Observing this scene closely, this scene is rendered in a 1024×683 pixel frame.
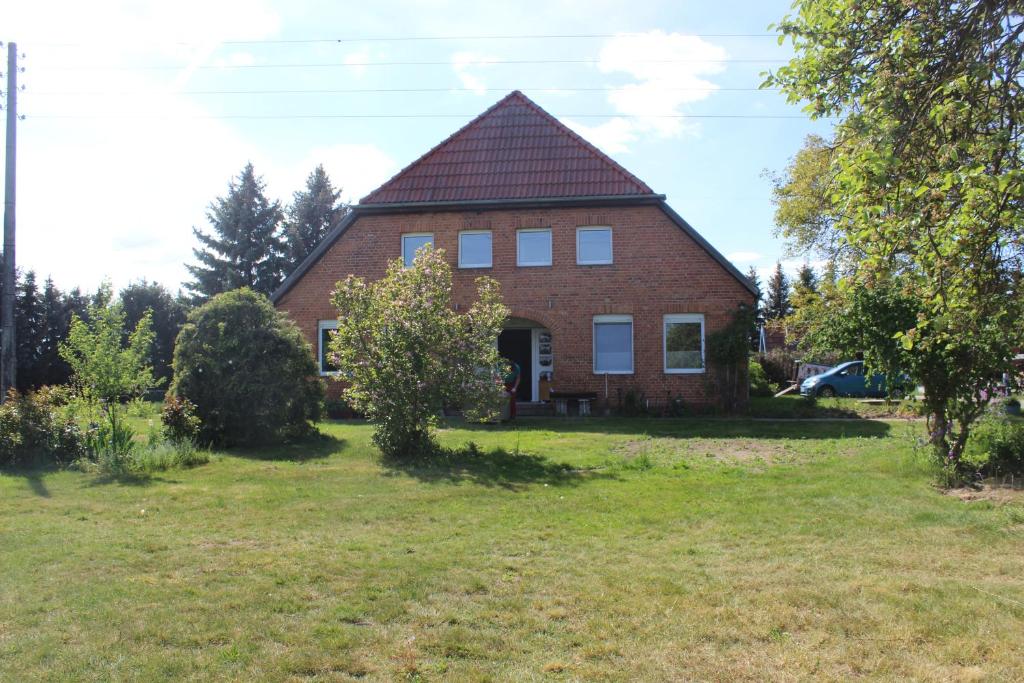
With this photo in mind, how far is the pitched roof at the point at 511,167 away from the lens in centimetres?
2116

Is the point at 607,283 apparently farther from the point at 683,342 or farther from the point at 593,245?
the point at 683,342

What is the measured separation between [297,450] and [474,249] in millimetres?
10129

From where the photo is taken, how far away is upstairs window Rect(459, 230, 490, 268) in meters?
21.5

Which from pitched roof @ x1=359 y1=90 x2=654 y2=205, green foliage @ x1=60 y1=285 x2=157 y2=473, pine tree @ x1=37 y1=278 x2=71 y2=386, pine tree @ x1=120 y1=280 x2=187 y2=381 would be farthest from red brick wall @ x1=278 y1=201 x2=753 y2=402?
pine tree @ x1=120 y1=280 x2=187 y2=381

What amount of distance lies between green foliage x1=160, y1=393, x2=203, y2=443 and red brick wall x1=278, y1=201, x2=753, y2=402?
917 cm

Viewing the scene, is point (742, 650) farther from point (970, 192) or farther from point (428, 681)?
point (970, 192)

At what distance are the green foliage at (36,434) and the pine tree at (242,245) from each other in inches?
1304

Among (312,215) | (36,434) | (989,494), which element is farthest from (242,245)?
(989,494)

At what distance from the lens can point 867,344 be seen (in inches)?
398

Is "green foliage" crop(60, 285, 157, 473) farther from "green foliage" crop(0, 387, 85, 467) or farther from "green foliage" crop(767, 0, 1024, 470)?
"green foliage" crop(767, 0, 1024, 470)

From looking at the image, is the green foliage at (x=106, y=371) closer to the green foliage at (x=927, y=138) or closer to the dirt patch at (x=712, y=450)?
the dirt patch at (x=712, y=450)

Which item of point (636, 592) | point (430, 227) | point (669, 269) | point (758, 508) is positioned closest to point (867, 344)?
point (758, 508)

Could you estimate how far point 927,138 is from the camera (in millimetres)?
5906

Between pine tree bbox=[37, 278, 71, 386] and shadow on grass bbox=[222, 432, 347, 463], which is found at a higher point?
pine tree bbox=[37, 278, 71, 386]
